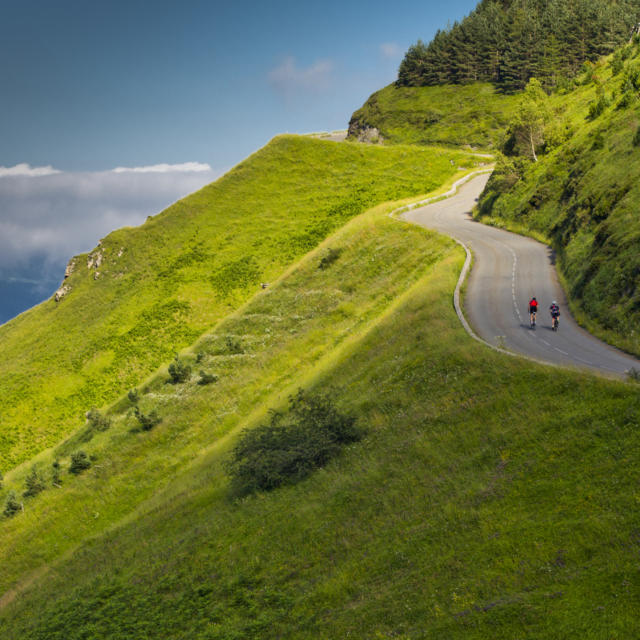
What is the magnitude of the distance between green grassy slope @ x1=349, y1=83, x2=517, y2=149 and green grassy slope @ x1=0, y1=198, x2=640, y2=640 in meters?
82.4

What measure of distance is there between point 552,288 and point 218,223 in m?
49.8

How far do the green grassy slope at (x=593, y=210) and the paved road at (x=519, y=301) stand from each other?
951 millimetres

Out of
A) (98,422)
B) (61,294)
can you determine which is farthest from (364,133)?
Result: (98,422)

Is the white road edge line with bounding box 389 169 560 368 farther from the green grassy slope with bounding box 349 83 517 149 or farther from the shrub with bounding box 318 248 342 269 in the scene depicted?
the green grassy slope with bounding box 349 83 517 149

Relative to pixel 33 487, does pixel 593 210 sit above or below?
above

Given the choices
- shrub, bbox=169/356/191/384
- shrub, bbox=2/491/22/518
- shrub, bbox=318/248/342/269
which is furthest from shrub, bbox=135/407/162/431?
shrub, bbox=318/248/342/269

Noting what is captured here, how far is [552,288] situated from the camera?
99.0 ft

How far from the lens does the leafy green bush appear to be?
19.8 meters

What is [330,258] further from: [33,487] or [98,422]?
[33,487]

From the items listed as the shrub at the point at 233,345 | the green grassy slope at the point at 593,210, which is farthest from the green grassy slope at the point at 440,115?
the shrub at the point at 233,345

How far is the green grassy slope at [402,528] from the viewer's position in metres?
10.3

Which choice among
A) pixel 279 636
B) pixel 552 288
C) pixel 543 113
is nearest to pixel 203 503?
pixel 279 636

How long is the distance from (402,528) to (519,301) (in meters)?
19.6

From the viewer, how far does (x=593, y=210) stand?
3100cm
